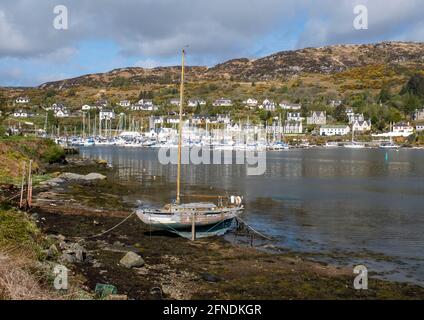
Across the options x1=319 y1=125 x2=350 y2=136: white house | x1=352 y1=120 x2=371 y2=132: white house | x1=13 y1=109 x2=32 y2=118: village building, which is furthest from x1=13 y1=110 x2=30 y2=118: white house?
x1=352 y1=120 x2=371 y2=132: white house

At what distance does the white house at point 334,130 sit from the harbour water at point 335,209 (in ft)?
377

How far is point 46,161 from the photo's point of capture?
71.8 meters

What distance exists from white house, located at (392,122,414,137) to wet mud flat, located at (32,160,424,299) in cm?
17168

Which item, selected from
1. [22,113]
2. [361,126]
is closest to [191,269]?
[22,113]

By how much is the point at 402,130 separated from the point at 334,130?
970 inches

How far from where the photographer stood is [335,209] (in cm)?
4147

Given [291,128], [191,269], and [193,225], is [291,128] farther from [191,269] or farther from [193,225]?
[191,269]

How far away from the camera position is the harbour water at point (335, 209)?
25.7 meters

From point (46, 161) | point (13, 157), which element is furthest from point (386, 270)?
point (46, 161)

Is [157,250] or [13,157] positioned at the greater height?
[13,157]

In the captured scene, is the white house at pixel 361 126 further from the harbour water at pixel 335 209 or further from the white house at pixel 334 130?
the harbour water at pixel 335 209

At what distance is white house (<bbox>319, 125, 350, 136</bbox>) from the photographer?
193 metres
